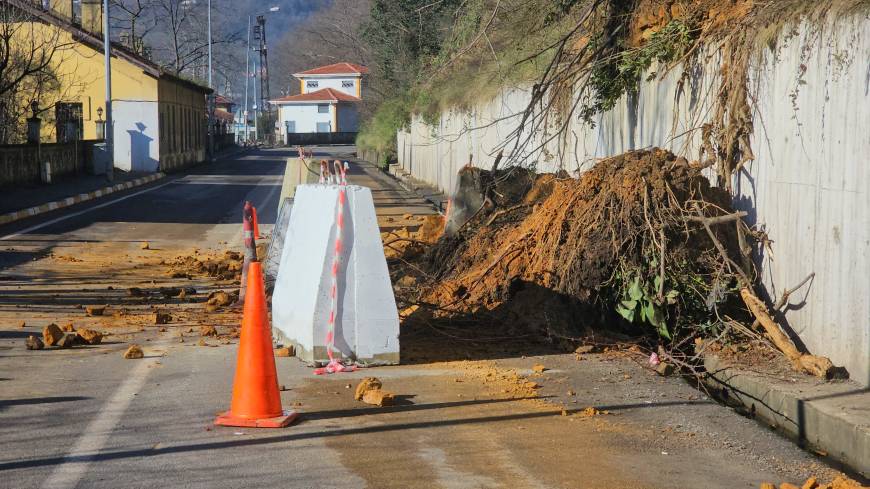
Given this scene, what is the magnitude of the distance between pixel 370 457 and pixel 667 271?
3.78 m

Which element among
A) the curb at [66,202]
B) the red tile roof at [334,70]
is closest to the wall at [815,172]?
the curb at [66,202]

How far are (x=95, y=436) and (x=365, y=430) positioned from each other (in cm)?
154

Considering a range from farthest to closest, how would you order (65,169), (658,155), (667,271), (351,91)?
(351,91) → (65,169) → (658,155) → (667,271)

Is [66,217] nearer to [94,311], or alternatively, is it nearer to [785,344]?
[94,311]

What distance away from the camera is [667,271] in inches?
344

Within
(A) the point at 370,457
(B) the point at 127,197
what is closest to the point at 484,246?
(A) the point at 370,457

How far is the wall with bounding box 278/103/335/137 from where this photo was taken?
419 ft

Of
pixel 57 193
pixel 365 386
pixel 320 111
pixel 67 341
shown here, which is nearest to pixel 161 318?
pixel 67 341

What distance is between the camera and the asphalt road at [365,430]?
552cm

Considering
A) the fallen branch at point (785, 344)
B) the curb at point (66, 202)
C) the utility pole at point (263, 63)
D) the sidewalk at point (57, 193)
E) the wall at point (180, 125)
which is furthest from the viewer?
the utility pole at point (263, 63)

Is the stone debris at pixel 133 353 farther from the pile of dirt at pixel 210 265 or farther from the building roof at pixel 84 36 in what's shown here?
the building roof at pixel 84 36

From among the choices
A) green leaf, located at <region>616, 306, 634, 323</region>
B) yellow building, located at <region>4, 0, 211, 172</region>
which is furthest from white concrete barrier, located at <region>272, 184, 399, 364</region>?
yellow building, located at <region>4, 0, 211, 172</region>

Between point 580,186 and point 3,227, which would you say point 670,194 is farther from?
point 3,227

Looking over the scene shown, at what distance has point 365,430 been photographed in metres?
6.40
